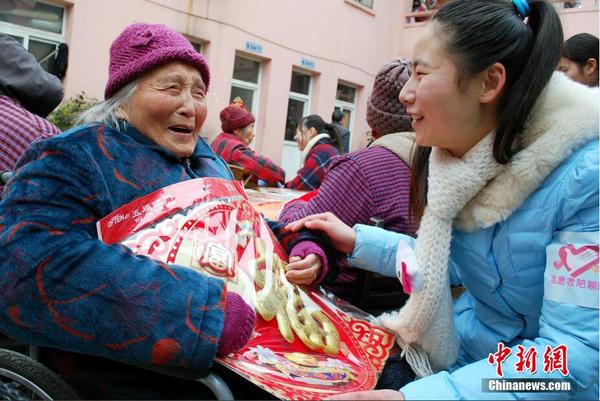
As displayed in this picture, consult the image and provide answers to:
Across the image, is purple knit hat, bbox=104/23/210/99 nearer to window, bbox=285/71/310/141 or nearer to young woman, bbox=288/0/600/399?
young woman, bbox=288/0/600/399

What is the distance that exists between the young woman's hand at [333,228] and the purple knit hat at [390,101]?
27.1 inches

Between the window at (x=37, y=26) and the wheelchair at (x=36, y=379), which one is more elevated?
the window at (x=37, y=26)

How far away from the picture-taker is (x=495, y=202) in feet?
4.42

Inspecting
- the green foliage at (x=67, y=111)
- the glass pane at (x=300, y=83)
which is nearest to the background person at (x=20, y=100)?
the green foliage at (x=67, y=111)

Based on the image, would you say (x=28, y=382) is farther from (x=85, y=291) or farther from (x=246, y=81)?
(x=246, y=81)

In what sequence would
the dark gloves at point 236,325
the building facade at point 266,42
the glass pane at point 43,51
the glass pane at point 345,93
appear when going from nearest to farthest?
1. the dark gloves at point 236,325
2. the glass pane at point 43,51
3. the building facade at point 266,42
4. the glass pane at point 345,93

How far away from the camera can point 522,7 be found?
136 centimetres

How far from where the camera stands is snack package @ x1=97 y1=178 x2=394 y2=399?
132cm

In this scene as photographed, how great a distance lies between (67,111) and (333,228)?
20.2 ft

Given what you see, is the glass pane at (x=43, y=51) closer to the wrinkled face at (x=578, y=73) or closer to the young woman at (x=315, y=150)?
the young woman at (x=315, y=150)

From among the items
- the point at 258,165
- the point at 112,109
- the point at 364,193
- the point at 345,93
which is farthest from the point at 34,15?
the point at 345,93

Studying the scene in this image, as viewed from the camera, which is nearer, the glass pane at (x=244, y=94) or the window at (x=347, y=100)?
the glass pane at (x=244, y=94)

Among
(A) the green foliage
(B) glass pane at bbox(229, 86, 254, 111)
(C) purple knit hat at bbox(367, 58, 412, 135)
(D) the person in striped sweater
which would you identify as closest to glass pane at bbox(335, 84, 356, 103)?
(B) glass pane at bbox(229, 86, 254, 111)

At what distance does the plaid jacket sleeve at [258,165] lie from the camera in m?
4.76
